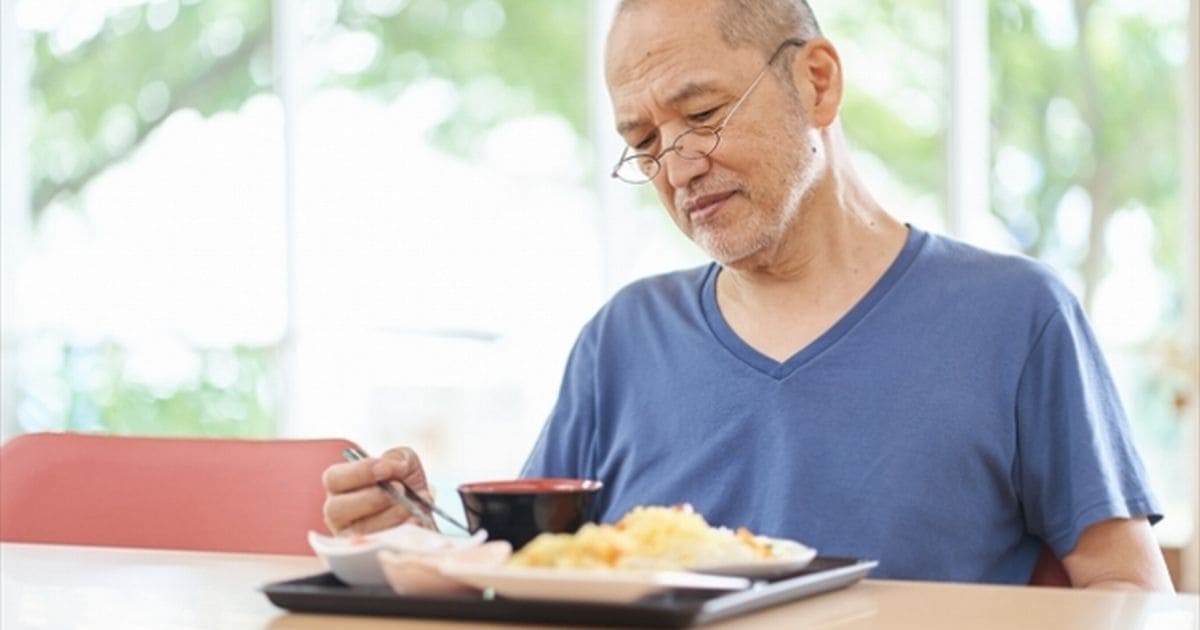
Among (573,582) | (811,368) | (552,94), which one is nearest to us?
(573,582)

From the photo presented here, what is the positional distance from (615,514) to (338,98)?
3729mm

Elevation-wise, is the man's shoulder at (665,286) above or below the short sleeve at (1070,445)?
above

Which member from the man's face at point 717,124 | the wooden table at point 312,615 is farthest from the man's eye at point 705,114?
the wooden table at point 312,615

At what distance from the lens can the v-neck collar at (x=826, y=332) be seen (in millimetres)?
1896

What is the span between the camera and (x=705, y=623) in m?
1.18

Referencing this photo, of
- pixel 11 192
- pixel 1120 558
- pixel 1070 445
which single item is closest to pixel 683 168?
pixel 1070 445

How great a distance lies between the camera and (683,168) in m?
1.93

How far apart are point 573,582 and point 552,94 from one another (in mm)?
4235

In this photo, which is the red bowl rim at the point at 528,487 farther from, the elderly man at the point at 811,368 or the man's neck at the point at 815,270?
the man's neck at the point at 815,270

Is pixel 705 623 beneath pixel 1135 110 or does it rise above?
beneath

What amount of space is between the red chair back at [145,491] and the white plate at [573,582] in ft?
2.28

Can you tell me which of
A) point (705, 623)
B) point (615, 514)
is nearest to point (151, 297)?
point (615, 514)

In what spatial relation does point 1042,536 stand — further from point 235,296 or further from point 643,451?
point 235,296

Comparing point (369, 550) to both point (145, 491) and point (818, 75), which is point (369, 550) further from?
point (818, 75)
